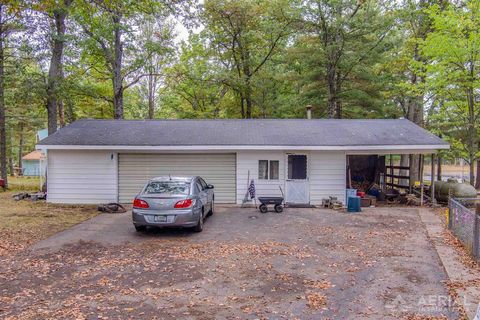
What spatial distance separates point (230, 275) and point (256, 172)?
7699 mm

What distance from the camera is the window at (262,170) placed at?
13195 mm

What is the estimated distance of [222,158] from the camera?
44.8ft

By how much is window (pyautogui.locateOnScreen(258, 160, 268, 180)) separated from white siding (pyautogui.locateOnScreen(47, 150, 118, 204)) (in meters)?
5.71

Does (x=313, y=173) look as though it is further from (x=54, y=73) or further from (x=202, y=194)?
(x=54, y=73)

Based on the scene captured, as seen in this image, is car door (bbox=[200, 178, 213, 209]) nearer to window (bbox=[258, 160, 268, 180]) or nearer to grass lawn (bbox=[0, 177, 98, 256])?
window (bbox=[258, 160, 268, 180])

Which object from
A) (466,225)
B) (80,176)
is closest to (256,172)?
(80,176)

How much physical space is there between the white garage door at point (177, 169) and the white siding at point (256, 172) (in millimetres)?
520

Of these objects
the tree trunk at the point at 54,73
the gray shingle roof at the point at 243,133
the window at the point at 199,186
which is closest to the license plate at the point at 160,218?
the window at the point at 199,186

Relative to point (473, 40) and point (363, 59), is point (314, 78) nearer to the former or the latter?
point (363, 59)

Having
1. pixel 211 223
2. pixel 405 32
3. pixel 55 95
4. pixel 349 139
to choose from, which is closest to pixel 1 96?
pixel 55 95

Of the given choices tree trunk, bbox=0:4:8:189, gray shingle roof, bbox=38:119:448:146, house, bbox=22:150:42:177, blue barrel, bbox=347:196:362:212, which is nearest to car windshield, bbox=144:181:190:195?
gray shingle roof, bbox=38:119:448:146

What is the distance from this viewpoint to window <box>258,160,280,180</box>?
13172mm

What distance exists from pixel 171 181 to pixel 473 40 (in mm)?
11750

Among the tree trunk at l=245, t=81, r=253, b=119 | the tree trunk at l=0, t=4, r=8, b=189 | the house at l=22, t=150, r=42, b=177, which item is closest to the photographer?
the tree trunk at l=0, t=4, r=8, b=189
